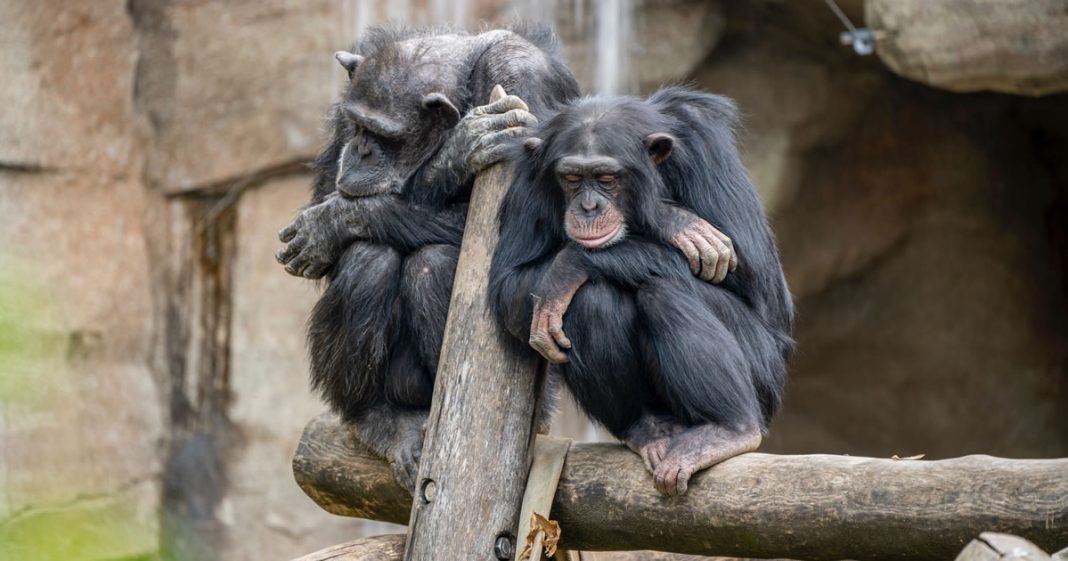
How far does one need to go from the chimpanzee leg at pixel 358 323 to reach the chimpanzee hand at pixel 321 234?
1.9 inches

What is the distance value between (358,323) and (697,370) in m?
1.24

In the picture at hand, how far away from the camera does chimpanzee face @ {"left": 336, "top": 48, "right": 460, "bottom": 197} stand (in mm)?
4289

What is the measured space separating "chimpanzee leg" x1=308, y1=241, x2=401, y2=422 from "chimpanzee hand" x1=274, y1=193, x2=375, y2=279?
48 mm

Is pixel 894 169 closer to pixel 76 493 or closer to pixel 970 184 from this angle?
pixel 970 184

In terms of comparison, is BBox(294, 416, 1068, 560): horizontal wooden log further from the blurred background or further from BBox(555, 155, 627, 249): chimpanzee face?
the blurred background

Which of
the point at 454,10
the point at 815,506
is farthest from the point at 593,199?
the point at 454,10

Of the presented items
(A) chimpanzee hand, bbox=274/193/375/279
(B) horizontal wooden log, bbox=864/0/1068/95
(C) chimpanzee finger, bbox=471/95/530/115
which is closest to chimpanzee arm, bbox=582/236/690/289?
(C) chimpanzee finger, bbox=471/95/530/115

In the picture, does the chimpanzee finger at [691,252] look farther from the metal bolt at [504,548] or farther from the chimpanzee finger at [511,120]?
the metal bolt at [504,548]

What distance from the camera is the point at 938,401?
10.3 m

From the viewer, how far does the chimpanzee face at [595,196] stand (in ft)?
11.8

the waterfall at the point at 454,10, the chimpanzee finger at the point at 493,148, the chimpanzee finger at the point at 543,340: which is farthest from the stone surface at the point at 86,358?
the chimpanzee finger at the point at 543,340

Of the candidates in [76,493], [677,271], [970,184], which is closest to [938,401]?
[970,184]

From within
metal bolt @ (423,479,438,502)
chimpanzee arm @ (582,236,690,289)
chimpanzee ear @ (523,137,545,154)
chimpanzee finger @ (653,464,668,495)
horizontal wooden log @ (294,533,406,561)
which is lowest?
horizontal wooden log @ (294,533,406,561)

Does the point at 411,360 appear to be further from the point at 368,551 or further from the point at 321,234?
the point at 368,551
